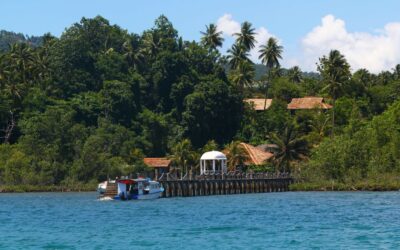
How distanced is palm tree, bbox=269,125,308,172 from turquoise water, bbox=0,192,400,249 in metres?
27.2

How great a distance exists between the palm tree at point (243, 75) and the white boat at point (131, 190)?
193 ft

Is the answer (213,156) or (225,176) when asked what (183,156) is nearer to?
(213,156)

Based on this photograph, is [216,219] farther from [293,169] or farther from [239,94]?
[239,94]

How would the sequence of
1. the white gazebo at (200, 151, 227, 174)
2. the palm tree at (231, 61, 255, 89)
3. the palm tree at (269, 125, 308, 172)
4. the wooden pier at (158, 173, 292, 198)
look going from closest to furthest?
1. the wooden pier at (158, 173, 292, 198)
2. the white gazebo at (200, 151, 227, 174)
3. the palm tree at (269, 125, 308, 172)
4. the palm tree at (231, 61, 255, 89)

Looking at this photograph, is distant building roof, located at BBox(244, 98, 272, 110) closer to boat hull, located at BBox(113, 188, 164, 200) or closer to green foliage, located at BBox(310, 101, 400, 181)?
green foliage, located at BBox(310, 101, 400, 181)

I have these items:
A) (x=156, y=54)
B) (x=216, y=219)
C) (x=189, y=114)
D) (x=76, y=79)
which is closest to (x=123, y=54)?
(x=156, y=54)

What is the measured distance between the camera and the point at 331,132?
12912 cm

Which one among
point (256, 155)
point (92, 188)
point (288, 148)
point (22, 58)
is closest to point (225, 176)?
point (92, 188)

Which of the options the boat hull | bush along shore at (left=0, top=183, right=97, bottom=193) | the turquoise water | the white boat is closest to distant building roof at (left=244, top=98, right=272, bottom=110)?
bush along shore at (left=0, top=183, right=97, bottom=193)

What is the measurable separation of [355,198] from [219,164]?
28916 mm

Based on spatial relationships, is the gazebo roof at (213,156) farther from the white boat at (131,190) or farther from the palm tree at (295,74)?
the palm tree at (295,74)

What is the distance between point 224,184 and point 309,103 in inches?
1662

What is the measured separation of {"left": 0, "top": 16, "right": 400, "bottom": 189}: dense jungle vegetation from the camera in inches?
4252

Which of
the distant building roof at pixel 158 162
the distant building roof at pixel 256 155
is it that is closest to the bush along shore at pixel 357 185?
the distant building roof at pixel 256 155
